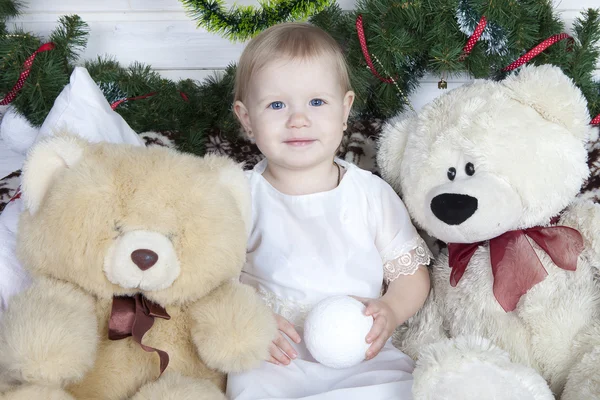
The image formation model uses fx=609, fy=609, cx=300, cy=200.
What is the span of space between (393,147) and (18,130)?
0.91 meters

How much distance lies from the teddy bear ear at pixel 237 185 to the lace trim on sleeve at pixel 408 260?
396 mm

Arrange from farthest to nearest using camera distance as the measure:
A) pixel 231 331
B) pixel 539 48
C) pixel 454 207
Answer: pixel 539 48, pixel 454 207, pixel 231 331

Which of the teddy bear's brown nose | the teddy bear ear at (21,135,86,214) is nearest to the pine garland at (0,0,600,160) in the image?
the teddy bear ear at (21,135,86,214)

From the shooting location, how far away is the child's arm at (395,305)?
1139 millimetres

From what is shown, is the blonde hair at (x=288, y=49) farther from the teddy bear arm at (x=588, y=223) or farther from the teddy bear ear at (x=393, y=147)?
the teddy bear arm at (x=588, y=223)

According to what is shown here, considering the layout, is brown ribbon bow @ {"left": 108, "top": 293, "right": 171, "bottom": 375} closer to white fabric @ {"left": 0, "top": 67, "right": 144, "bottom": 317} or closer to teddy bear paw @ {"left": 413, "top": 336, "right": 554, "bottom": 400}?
white fabric @ {"left": 0, "top": 67, "right": 144, "bottom": 317}

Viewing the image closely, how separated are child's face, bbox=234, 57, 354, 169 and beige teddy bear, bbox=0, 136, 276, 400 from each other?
0.89ft

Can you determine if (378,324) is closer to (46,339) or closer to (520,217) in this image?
(520,217)

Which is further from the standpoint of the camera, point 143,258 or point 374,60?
point 374,60

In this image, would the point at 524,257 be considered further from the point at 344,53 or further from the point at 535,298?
the point at 344,53

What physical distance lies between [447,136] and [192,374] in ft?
2.10

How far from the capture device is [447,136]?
1171 mm

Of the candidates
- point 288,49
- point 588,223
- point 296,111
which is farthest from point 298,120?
point 588,223

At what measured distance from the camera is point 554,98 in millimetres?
1133
